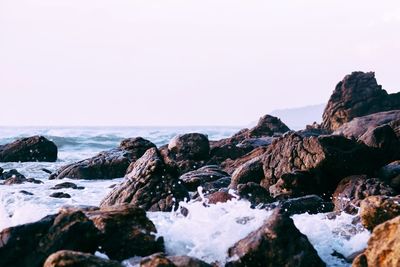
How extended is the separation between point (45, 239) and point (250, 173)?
668 centimetres

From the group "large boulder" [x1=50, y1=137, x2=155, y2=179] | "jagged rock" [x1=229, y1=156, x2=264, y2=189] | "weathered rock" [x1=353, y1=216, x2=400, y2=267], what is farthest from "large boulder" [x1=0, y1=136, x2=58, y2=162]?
"weathered rock" [x1=353, y1=216, x2=400, y2=267]

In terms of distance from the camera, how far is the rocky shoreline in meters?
5.20

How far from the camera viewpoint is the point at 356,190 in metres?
9.08

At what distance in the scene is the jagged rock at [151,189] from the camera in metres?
8.88

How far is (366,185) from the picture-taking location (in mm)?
9078

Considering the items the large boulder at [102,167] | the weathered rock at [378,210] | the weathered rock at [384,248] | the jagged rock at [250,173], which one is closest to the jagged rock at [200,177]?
the jagged rock at [250,173]

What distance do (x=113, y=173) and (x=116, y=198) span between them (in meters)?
6.19

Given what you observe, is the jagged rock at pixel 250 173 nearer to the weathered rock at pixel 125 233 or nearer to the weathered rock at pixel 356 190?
the weathered rock at pixel 356 190

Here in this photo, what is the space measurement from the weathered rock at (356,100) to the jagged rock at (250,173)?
1198cm

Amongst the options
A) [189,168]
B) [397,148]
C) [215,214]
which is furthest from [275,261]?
[189,168]

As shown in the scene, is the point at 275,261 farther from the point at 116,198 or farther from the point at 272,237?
the point at 116,198

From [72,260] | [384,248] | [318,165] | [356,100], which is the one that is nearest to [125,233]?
[72,260]

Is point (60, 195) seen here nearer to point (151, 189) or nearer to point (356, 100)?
point (151, 189)

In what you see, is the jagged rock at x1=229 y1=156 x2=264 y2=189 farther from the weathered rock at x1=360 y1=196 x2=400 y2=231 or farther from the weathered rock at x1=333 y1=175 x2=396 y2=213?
the weathered rock at x1=360 y1=196 x2=400 y2=231
